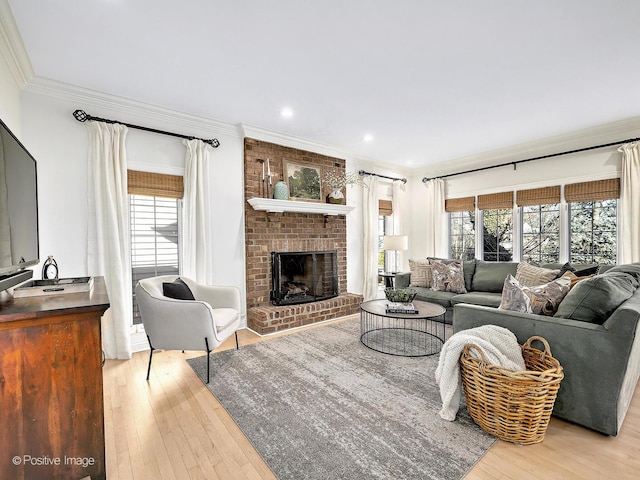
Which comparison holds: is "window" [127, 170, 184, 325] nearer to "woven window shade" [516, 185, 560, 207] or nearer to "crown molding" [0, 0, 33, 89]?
"crown molding" [0, 0, 33, 89]

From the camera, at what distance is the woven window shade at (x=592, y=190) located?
13.1 ft

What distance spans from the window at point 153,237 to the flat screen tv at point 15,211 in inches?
51.0

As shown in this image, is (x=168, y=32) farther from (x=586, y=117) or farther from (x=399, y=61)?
(x=586, y=117)

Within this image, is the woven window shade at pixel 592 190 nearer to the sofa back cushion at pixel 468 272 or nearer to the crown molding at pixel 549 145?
the crown molding at pixel 549 145

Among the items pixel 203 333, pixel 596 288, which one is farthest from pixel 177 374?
pixel 596 288

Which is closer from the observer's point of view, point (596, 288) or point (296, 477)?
point (296, 477)

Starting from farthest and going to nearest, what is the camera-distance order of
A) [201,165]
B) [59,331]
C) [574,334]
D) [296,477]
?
[201,165] < [574,334] < [296,477] < [59,331]

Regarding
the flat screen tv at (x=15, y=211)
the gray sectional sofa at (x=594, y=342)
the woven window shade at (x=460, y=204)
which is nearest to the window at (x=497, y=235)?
the woven window shade at (x=460, y=204)

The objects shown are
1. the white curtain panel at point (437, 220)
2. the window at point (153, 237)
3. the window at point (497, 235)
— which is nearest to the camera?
the window at point (153, 237)

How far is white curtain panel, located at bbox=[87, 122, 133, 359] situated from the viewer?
2994mm

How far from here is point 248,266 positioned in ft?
13.3

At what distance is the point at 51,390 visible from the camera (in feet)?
4.27

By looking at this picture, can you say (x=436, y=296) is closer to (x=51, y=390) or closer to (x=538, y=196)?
(x=538, y=196)

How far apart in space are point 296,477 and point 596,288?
2086 mm
